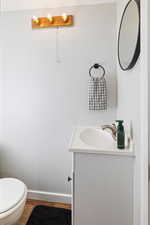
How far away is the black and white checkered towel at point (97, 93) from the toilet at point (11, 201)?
3.37 ft

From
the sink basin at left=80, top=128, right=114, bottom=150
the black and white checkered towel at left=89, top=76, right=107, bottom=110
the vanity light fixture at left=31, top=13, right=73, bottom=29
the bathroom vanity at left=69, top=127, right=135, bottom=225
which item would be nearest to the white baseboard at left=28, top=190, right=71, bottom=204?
the bathroom vanity at left=69, top=127, right=135, bottom=225

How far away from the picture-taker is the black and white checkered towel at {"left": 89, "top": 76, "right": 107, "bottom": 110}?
5.08 feet

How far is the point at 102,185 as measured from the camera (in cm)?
104

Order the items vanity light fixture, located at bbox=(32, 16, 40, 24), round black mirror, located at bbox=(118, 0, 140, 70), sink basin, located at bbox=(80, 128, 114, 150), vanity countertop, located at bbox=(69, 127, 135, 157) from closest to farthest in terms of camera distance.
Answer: round black mirror, located at bbox=(118, 0, 140, 70)
vanity countertop, located at bbox=(69, 127, 135, 157)
sink basin, located at bbox=(80, 128, 114, 150)
vanity light fixture, located at bbox=(32, 16, 40, 24)

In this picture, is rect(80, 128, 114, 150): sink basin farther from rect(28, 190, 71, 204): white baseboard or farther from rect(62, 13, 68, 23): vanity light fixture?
rect(62, 13, 68, 23): vanity light fixture

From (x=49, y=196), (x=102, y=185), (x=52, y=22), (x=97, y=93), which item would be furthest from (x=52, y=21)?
(x=49, y=196)

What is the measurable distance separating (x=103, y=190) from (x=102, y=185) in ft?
0.12

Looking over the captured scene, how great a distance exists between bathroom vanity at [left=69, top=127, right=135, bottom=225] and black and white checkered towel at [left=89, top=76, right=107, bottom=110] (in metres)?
0.60

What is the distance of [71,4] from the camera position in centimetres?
163

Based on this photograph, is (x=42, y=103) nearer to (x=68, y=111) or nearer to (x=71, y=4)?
(x=68, y=111)

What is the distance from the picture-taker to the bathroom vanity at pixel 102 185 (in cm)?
102

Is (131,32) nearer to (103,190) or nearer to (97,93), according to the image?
(97,93)

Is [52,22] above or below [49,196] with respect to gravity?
above

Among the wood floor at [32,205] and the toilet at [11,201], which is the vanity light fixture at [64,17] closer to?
the toilet at [11,201]
